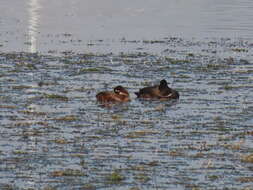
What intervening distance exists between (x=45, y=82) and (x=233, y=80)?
19.2 ft

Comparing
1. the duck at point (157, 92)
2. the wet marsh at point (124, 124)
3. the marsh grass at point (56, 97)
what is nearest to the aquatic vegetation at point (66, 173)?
the wet marsh at point (124, 124)

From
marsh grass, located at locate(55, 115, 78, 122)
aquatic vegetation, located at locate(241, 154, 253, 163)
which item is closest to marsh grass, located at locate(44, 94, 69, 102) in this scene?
marsh grass, located at locate(55, 115, 78, 122)

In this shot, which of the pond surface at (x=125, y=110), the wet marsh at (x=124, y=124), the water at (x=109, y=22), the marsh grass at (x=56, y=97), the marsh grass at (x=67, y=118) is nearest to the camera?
the wet marsh at (x=124, y=124)

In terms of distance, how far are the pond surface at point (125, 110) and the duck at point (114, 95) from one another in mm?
356

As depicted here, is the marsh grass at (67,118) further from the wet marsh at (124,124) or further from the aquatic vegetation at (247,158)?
the aquatic vegetation at (247,158)

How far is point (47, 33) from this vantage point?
4372 centimetres

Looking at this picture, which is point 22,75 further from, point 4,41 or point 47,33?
point 47,33

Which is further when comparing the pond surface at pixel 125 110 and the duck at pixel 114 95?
the duck at pixel 114 95

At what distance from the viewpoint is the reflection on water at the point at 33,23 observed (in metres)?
37.5

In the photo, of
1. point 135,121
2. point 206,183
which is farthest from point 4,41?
point 206,183

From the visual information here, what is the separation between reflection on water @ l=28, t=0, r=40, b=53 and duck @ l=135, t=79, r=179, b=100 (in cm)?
1033

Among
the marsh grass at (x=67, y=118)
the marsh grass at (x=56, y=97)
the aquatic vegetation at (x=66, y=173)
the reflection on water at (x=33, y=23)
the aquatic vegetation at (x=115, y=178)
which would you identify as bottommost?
the aquatic vegetation at (x=115, y=178)

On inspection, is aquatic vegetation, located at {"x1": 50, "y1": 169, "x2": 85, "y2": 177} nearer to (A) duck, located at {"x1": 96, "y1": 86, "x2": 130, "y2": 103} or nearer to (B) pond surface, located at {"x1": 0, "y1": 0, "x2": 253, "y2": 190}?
(B) pond surface, located at {"x1": 0, "y1": 0, "x2": 253, "y2": 190}

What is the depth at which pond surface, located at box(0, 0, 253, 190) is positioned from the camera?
15906 millimetres
